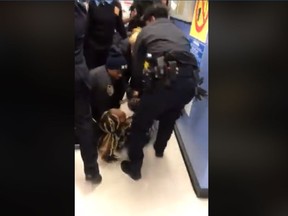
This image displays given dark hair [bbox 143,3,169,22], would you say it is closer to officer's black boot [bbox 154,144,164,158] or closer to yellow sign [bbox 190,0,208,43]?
yellow sign [bbox 190,0,208,43]

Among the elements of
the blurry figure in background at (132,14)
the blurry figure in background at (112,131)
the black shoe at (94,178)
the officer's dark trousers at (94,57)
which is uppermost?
the blurry figure in background at (132,14)

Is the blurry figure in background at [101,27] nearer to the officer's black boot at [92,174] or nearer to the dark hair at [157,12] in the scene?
the dark hair at [157,12]

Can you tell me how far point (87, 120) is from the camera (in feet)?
1.74

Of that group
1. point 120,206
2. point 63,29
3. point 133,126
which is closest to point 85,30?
point 63,29

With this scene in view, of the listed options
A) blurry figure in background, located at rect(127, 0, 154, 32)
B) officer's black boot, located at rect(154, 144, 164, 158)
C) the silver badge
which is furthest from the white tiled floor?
blurry figure in background, located at rect(127, 0, 154, 32)

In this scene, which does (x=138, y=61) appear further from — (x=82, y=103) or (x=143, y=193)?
(x=143, y=193)

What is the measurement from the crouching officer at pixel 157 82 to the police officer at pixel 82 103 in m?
0.06

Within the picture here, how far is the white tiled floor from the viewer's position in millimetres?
549

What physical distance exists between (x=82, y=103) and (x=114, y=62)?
0.10 m

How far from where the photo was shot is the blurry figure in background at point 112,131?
0.56 meters

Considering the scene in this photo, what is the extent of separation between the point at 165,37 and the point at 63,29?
0.56ft

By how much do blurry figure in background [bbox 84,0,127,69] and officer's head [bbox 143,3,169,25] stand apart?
0.15 feet

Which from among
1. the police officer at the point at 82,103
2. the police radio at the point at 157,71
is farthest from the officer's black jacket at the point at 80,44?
the police radio at the point at 157,71

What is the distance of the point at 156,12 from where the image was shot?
1.82 feet
